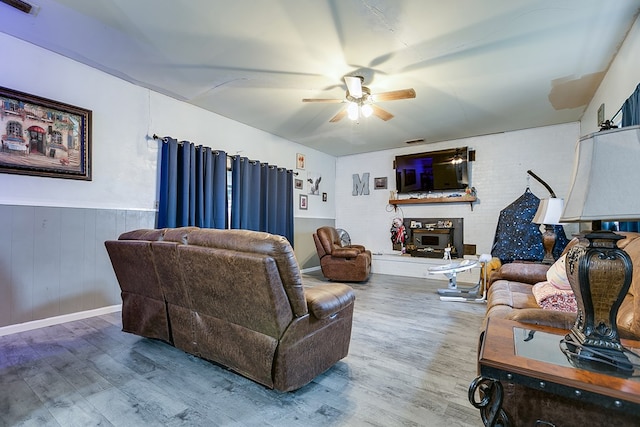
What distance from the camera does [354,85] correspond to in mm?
3158

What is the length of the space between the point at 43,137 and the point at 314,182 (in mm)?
4578

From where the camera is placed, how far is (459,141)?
5.82 metres

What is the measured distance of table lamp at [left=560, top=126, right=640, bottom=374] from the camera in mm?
933

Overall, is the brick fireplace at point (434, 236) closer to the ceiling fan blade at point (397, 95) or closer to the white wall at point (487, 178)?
the white wall at point (487, 178)

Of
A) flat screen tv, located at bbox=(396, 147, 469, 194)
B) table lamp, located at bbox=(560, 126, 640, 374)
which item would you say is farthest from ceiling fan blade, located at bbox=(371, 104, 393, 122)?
table lamp, located at bbox=(560, 126, 640, 374)

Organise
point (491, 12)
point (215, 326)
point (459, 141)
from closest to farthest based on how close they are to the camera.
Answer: point (215, 326) < point (491, 12) < point (459, 141)

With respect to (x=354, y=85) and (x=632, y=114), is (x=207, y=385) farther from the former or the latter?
(x=632, y=114)

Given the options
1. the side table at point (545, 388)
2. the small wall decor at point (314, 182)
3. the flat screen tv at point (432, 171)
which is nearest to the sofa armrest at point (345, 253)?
the small wall decor at point (314, 182)

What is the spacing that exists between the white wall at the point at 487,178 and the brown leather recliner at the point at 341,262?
1450 millimetres

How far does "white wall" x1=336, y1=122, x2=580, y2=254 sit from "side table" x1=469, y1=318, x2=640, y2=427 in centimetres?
477

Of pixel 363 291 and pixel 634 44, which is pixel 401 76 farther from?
pixel 363 291

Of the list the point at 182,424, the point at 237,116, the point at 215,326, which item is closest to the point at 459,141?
the point at 237,116

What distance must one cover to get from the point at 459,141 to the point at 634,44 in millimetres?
3358

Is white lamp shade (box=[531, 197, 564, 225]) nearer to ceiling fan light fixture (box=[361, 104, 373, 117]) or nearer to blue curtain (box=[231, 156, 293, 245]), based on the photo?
ceiling fan light fixture (box=[361, 104, 373, 117])
